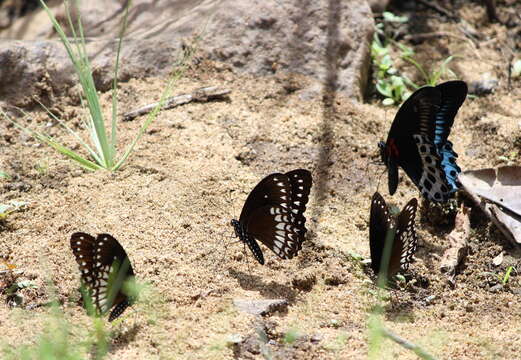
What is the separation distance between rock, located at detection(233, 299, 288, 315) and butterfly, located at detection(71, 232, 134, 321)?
1.90 feet

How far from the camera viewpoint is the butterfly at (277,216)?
12.3ft

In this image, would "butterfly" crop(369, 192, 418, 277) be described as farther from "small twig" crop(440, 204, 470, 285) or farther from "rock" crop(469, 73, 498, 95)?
"rock" crop(469, 73, 498, 95)

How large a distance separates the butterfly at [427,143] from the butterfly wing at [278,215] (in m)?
0.96

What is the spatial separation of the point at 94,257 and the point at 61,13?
11.4 ft

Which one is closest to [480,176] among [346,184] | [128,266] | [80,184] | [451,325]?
[346,184]

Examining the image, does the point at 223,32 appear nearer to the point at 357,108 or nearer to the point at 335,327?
the point at 357,108

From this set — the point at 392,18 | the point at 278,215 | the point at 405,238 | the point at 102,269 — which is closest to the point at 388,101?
the point at 392,18

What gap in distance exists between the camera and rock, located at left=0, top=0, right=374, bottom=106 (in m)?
5.03

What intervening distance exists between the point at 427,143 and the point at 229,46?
6.22ft

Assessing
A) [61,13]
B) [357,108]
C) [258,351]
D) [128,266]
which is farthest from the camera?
[61,13]

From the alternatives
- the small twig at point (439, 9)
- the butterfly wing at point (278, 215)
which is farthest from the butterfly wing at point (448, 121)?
the small twig at point (439, 9)

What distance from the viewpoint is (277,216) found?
3.82 metres

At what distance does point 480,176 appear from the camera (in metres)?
4.27

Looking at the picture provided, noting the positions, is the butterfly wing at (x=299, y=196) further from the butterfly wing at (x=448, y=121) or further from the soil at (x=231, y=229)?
the butterfly wing at (x=448, y=121)
